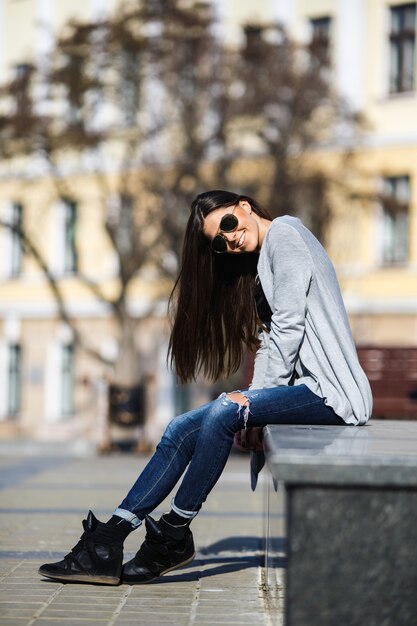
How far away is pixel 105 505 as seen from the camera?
9188 millimetres

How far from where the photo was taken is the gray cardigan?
4.96m

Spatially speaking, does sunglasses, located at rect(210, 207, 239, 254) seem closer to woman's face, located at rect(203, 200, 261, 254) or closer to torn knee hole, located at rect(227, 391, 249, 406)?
woman's face, located at rect(203, 200, 261, 254)

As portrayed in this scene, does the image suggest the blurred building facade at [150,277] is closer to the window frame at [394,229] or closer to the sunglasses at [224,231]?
the window frame at [394,229]

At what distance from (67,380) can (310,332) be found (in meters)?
25.5

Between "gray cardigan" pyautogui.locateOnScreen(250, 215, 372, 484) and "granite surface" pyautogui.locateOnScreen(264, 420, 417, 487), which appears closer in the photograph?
"granite surface" pyautogui.locateOnScreen(264, 420, 417, 487)

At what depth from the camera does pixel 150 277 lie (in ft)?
93.5

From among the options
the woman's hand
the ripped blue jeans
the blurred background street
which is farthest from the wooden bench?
the blurred background street

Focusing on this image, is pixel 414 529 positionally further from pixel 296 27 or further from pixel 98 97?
pixel 296 27

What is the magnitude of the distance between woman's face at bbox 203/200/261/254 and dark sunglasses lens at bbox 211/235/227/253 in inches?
0.7

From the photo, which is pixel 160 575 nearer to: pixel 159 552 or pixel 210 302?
pixel 159 552

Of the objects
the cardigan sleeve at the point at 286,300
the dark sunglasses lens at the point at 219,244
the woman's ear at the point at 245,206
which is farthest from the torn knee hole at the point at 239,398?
the woman's ear at the point at 245,206

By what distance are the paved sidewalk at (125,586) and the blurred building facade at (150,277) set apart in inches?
465

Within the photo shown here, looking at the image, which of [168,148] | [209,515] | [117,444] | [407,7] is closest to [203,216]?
[209,515]

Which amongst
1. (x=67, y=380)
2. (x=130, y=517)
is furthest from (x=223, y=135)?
(x=130, y=517)
